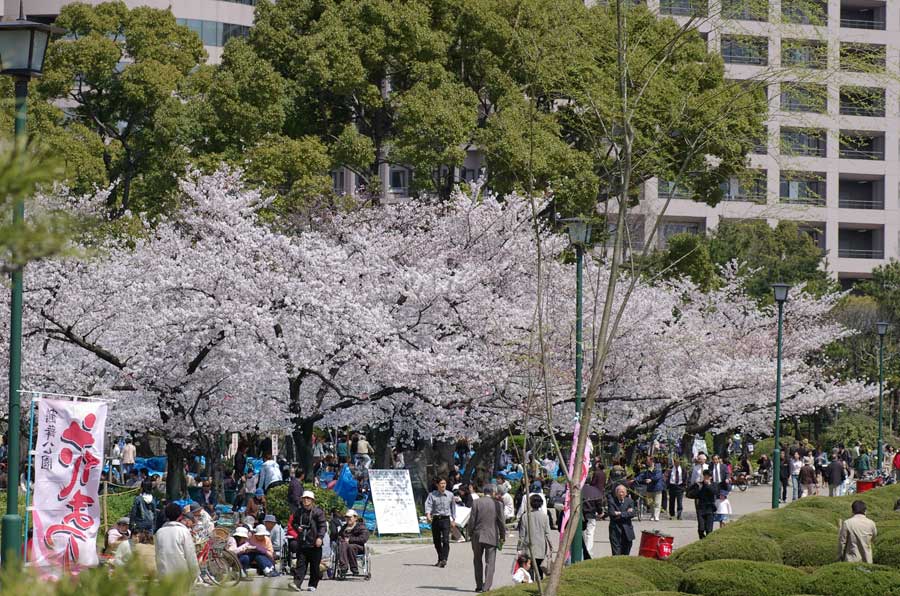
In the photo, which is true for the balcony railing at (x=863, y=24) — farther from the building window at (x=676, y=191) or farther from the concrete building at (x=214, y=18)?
the concrete building at (x=214, y=18)

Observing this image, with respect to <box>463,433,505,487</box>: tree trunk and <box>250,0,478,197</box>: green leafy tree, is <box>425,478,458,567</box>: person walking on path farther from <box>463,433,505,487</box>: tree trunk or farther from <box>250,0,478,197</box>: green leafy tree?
<box>250,0,478,197</box>: green leafy tree

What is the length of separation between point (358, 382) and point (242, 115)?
8.78m

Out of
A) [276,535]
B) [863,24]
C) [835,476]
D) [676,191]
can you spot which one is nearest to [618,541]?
[276,535]

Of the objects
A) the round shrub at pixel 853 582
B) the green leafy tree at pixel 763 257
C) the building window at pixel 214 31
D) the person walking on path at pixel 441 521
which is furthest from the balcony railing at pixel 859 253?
the round shrub at pixel 853 582

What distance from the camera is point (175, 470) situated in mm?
24812

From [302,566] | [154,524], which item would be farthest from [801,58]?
[154,524]

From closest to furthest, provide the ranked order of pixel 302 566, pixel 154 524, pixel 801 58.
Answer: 1. pixel 801 58
2. pixel 302 566
3. pixel 154 524

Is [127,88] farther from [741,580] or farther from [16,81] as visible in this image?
[741,580]

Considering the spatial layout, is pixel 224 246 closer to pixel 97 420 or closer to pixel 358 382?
pixel 358 382

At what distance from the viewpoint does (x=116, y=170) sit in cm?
3550

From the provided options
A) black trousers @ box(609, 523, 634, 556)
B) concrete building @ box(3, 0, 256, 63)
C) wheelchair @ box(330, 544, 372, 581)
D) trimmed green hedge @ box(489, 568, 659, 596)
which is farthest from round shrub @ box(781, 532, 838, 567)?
concrete building @ box(3, 0, 256, 63)

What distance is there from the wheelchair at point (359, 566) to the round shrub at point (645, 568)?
726cm

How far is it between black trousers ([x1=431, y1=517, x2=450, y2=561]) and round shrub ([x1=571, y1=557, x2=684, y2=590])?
7.67m

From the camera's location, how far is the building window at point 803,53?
898 cm
